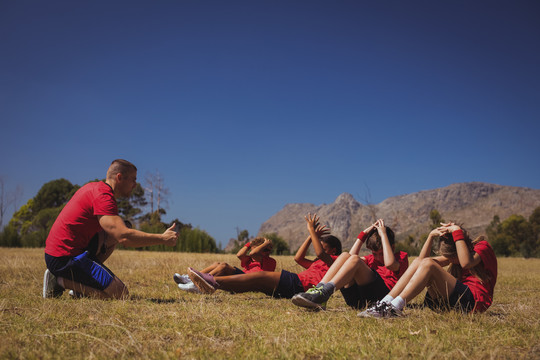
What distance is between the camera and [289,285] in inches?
213

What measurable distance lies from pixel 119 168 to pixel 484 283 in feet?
14.9

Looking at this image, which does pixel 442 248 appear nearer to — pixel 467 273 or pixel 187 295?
pixel 467 273

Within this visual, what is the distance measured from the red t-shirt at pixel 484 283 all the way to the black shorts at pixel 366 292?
92 centimetres

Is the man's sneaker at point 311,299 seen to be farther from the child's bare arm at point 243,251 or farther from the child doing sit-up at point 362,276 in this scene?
the child's bare arm at point 243,251

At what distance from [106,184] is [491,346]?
14.3 feet

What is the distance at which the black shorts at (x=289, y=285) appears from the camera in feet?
17.8

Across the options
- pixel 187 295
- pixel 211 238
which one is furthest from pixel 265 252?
pixel 211 238

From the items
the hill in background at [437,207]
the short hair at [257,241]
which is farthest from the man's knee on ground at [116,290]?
the hill in background at [437,207]

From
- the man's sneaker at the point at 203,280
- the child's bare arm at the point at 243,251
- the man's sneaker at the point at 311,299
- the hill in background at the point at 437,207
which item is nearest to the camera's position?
the man's sneaker at the point at 311,299

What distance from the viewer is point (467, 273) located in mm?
4395

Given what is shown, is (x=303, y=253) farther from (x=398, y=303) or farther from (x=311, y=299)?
(x=398, y=303)

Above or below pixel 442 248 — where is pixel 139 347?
below

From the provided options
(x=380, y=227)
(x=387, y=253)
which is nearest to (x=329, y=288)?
(x=387, y=253)

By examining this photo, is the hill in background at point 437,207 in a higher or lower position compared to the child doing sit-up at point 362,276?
lower
